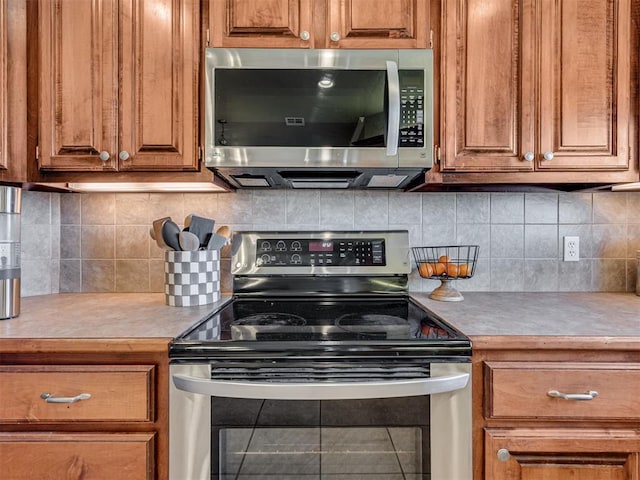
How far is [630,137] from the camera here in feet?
4.34

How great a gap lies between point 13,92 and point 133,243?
0.66 meters

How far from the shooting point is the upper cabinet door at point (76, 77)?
51.1 inches

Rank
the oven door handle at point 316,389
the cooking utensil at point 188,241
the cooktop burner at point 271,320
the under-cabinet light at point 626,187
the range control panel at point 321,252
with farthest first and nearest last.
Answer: the range control panel at point 321,252
the under-cabinet light at point 626,187
the cooking utensil at point 188,241
the cooktop burner at point 271,320
the oven door handle at point 316,389

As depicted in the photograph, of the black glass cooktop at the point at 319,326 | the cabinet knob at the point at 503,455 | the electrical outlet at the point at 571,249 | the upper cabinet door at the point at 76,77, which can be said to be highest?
the upper cabinet door at the point at 76,77

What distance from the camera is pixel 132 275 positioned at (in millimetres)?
1663

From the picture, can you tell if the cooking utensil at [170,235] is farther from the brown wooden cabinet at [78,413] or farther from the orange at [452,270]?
the orange at [452,270]

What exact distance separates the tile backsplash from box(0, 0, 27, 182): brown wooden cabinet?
379 millimetres

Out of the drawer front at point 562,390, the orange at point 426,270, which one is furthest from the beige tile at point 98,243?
the drawer front at point 562,390

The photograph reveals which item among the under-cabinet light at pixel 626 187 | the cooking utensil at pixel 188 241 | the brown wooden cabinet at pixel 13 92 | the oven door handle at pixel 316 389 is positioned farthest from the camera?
the under-cabinet light at pixel 626 187

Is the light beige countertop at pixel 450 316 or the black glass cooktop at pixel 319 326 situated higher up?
the light beige countertop at pixel 450 316

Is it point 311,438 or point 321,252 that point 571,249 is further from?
point 311,438

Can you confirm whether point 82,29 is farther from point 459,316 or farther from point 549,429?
point 549,429

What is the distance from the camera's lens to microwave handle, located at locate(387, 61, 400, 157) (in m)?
1.20

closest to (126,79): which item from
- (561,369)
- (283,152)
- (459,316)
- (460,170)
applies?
(283,152)
